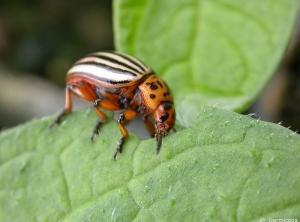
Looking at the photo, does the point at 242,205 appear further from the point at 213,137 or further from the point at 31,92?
the point at 31,92

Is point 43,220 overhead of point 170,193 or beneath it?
beneath

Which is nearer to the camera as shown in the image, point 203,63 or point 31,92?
point 203,63

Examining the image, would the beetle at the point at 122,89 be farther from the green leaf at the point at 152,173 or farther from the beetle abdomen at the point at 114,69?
the green leaf at the point at 152,173

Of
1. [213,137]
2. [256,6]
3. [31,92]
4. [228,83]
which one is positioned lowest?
[31,92]

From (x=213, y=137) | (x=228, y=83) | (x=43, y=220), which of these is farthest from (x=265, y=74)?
(x=43, y=220)

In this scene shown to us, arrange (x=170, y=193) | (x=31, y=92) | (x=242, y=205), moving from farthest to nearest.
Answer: (x=31, y=92) → (x=170, y=193) → (x=242, y=205)

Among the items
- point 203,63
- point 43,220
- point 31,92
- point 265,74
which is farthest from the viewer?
point 31,92

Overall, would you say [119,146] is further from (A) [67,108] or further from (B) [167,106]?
(A) [67,108]
